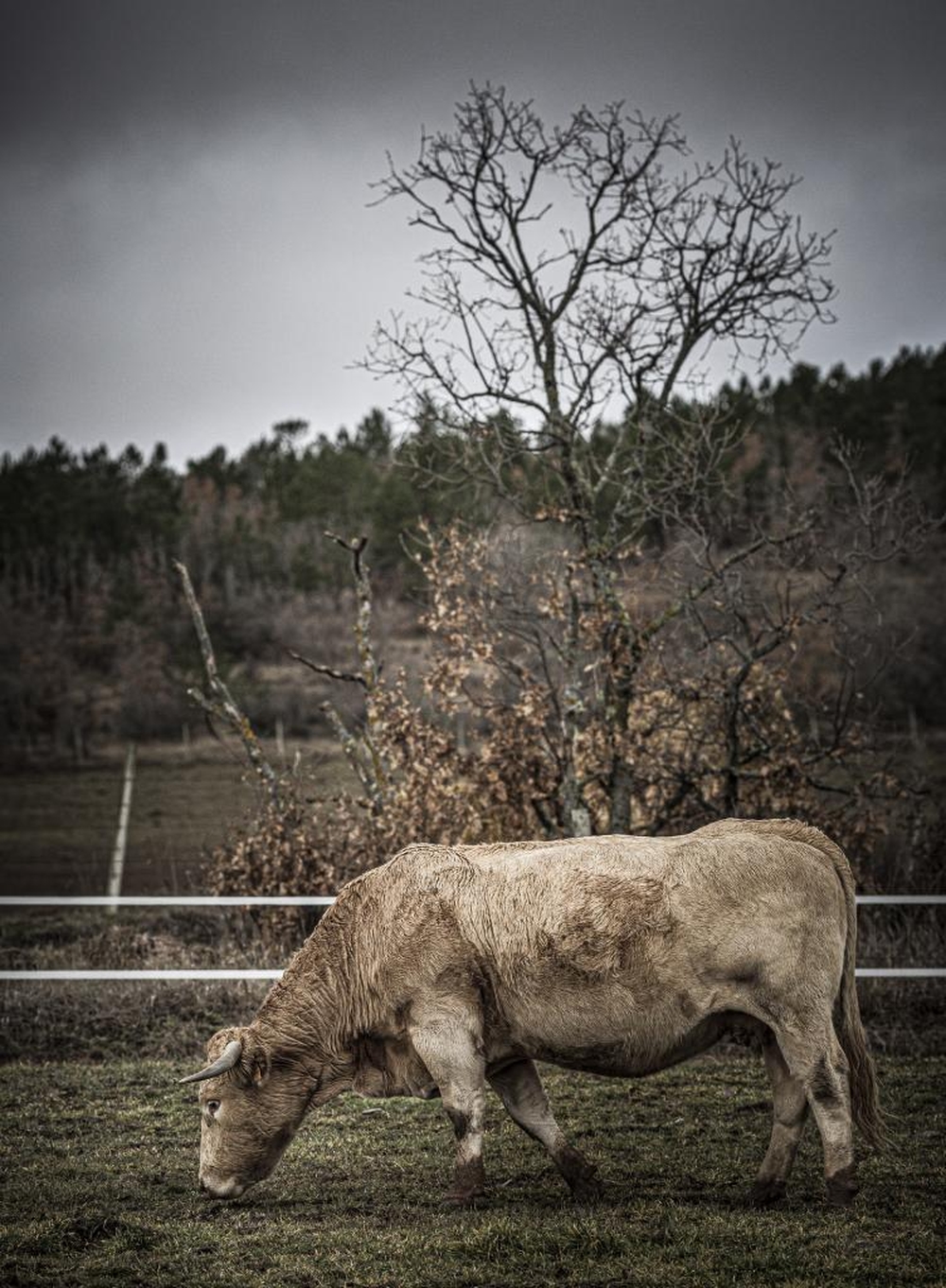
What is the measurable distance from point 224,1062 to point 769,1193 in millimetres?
2743

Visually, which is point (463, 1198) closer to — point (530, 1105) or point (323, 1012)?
point (530, 1105)

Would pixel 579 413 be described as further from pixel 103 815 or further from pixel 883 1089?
pixel 103 815

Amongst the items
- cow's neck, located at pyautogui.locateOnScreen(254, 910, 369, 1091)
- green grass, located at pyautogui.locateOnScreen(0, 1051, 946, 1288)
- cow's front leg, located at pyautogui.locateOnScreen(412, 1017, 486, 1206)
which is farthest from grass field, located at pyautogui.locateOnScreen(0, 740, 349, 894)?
cow's front leg, located at pyautogui.locateOnScreen(412, 1017, 486, 1206)

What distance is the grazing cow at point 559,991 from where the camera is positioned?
5961 mm

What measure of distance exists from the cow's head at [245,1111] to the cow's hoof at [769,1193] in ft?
7.50

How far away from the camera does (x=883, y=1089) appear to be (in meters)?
8.49

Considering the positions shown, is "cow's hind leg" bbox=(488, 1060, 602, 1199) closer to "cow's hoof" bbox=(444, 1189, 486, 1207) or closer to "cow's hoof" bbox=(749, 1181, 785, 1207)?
"cow's hoof" bbox=(444, 1189, 486, 1207)

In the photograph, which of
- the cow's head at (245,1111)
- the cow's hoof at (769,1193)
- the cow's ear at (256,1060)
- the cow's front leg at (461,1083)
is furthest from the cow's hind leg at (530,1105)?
the cow's ear at (256,1060)

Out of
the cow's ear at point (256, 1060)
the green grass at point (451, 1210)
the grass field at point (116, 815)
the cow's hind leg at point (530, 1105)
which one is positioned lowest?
the grass field at point (116, 815)

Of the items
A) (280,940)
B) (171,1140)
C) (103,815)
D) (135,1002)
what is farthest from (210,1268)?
(103,815)

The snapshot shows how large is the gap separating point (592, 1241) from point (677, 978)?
1211 millimetres

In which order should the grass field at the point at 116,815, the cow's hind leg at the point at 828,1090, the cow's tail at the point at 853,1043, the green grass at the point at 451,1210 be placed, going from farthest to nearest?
the grass field at the point at 116,815
the cow's tail at the point at 853,1043
the cow's hind leg at the point at 828,1090
the green grass at the point at 451,1210

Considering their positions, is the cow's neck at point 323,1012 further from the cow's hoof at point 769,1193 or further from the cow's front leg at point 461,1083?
the cow's hoof at point 769,1193

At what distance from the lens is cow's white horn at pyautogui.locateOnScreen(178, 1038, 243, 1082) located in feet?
20.0
